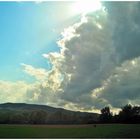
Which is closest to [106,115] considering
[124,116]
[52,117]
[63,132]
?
[124,116]

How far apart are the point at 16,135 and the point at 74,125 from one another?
8.04 meters

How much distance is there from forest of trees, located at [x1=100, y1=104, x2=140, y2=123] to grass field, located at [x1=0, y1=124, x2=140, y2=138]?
4.85 feet

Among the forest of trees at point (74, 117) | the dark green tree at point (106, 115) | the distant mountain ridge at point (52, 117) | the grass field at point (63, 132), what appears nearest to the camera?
the grass field at point (63, 132)

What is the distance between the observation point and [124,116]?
37469 millimetres

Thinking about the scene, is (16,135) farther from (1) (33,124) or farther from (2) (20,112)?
(2) (20,112)

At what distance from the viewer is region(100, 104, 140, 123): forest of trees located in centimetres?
3616

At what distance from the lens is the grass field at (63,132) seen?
27.8 metres

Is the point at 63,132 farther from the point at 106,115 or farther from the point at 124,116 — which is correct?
the point at 124,116

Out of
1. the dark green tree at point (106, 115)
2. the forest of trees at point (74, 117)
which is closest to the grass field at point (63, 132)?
the dark green tree at point (106, 115)

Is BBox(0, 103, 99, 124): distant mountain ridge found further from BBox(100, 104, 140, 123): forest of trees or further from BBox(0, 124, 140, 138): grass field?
BBox(0, 124, 140, 138): grass field

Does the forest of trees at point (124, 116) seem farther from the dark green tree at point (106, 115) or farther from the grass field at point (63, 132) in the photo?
the grass field at point (63, 132)

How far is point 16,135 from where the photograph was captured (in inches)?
1101

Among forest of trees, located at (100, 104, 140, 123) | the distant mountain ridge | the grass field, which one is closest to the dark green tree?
forest of trees, located at (100, 104, 140, 123)

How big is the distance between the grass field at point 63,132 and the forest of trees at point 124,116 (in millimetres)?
1478
